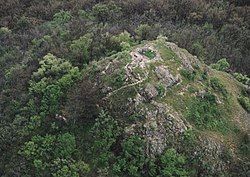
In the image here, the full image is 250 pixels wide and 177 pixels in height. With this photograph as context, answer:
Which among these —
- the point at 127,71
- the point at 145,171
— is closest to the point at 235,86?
the point at 127,71

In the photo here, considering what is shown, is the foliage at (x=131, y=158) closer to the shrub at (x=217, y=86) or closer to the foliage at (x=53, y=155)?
the foliage at (x=53, y=155)

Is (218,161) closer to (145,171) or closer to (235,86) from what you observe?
(145,171)

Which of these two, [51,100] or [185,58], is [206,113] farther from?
[51,100]

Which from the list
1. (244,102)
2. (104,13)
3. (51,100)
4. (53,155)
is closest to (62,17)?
(104,13)

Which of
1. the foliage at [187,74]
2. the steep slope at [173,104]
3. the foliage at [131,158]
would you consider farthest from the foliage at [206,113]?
the foliage at [131,158]

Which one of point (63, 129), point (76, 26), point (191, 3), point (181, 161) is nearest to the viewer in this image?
point (181, 161)

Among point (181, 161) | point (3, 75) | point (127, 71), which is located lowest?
point (3, 75)
